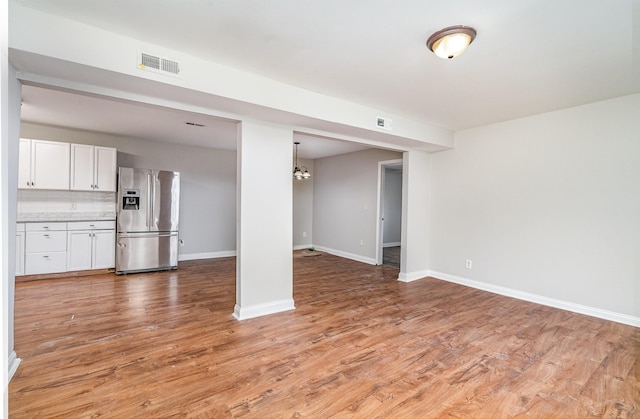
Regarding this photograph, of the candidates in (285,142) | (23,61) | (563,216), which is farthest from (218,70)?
(563,216)

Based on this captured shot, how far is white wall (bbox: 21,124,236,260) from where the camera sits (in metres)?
5.80

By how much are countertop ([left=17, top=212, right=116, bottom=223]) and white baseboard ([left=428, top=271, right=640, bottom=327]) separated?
5761 millimetres

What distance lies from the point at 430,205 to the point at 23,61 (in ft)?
A: 16.9

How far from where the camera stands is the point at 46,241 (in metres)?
4.70

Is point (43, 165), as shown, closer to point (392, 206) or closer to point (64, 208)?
point (64, 208)

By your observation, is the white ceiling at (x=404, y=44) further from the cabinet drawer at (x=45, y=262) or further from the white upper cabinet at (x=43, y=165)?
the cabinet drawer at (x=45, y=262)

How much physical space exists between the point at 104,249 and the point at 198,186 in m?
2.08

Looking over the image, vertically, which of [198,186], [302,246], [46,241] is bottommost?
[302,246]

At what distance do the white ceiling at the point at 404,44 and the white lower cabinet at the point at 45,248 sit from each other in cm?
214

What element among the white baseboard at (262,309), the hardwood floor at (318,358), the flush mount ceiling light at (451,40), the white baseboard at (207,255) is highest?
the flush mount ceiling light at (451,40)

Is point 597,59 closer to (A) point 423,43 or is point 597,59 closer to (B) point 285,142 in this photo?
(A) point 423,43

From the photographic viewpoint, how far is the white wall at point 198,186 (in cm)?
580

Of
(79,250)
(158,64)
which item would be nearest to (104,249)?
(79,250)

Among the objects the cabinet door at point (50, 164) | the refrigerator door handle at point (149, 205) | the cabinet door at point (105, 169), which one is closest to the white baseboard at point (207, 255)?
→ the refrigerator door handle at point (149, 205)
